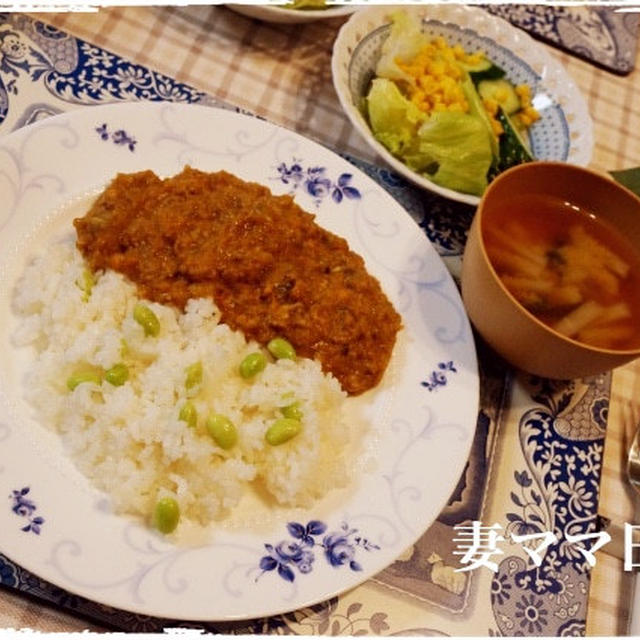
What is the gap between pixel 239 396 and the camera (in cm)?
235

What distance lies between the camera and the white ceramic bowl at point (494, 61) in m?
3.26

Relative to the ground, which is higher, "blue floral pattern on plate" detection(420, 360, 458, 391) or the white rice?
"blue floral pattern on plate" detection(420, 360, 458, 391)

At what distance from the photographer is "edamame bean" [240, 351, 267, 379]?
7.67 ft

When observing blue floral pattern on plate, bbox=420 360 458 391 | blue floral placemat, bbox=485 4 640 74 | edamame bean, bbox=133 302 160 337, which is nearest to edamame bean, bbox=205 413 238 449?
edamame bean, bbox=133 302 160 337

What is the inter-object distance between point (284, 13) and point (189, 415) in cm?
207

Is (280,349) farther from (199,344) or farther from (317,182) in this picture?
(317,182)

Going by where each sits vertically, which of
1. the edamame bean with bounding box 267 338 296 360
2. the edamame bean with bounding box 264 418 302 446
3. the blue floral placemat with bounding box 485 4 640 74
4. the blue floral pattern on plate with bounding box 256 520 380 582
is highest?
the blue floral placemat with bounding box 485 4 640 74

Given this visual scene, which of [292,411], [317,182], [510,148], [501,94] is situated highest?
[501,94]

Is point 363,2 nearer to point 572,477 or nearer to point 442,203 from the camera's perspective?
point 442,203

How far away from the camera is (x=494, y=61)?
3684 millimetres

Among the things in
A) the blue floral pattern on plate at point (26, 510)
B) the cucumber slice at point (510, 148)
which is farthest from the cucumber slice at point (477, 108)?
the blue floral pattern on plate at point (26, 510)

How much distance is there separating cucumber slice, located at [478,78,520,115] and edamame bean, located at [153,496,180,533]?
2.43 metres

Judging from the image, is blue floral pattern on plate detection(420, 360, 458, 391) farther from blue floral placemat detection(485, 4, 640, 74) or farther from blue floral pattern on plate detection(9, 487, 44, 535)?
blue floral placemat detection(485, 4, 640, 74)

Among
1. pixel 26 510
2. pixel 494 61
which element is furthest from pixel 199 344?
pixel 494 61
